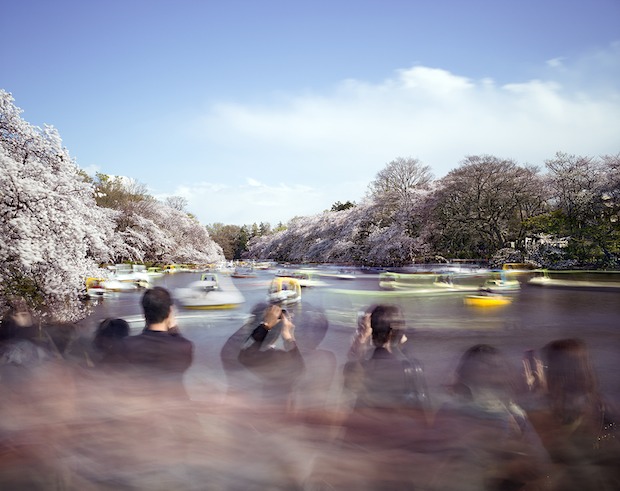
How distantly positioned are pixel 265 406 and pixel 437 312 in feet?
45.3

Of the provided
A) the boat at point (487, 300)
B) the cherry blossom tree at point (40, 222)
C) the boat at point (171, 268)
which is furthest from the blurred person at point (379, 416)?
the boat at point (171, 268)

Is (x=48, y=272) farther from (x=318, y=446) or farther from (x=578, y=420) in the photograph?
(x=578, y=420)

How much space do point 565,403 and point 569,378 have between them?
6.6 inches

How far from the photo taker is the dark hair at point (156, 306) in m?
2.54

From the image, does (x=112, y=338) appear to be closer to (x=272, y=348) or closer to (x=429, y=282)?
(x=272, y=348)

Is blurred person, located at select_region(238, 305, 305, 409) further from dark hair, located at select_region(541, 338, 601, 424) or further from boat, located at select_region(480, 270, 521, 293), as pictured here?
boat, located at select_region(480, 270, 521, 293)

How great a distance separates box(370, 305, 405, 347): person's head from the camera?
2.59m

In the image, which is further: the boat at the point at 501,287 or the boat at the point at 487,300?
the boat at the point at 501,287

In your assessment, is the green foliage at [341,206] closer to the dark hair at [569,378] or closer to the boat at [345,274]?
the boat at [345,274]

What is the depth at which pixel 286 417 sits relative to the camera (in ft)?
12.9

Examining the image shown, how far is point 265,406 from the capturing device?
12.9 ft

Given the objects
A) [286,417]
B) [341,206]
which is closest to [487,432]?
[286,417]

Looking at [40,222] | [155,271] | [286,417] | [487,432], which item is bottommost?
[286,417]

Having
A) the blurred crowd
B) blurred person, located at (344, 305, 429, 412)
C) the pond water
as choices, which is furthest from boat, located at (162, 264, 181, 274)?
blurred person, located at (344, 305, 429, 412)
